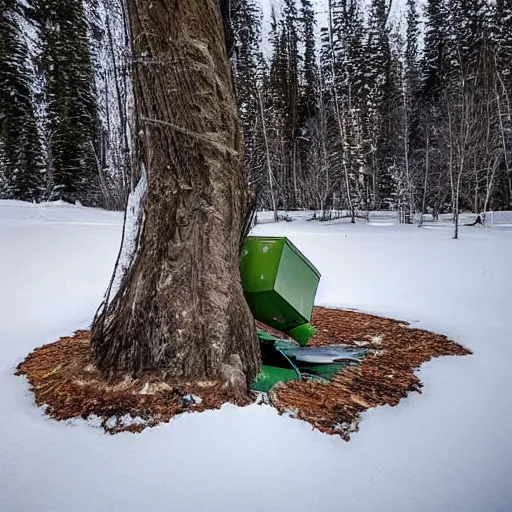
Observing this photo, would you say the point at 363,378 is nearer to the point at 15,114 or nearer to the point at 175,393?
the point at 175,393

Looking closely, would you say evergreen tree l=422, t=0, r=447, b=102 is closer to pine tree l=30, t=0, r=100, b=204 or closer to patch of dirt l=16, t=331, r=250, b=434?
pine tree l=30, t=0, r=100, b=204

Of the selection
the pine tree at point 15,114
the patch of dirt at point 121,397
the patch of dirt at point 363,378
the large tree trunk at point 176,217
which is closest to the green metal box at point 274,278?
the large tree trunk at point 176,217

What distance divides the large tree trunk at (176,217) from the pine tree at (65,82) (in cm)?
1471

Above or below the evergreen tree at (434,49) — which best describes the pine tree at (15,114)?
below

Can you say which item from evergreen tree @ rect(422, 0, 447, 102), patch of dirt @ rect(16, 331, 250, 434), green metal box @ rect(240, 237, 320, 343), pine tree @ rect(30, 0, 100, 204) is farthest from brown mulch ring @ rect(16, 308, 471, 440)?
evergreen tree @ rect(422, 0, 447, 102)

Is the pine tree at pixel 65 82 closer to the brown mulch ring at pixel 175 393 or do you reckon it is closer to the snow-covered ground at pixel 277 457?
the snow-covered ground at pixel 277 457

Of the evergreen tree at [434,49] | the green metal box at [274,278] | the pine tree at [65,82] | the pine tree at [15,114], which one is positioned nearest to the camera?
the green metal box at [274,278]

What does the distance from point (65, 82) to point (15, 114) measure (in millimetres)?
2203

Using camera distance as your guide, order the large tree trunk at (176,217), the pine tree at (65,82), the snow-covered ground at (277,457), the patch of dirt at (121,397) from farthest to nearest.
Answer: the pine tree at (65,82) → the large tree trunk at (176,217) → the patch of dirt at (121,397) → the snow-covered ground at (277,457)

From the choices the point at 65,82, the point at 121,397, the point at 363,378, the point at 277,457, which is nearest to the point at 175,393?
the point at 121,397

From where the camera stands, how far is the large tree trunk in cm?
168

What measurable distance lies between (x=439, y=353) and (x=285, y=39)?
2154 centimetres

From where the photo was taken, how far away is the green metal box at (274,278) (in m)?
2.00

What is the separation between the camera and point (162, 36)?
1.70 metres
